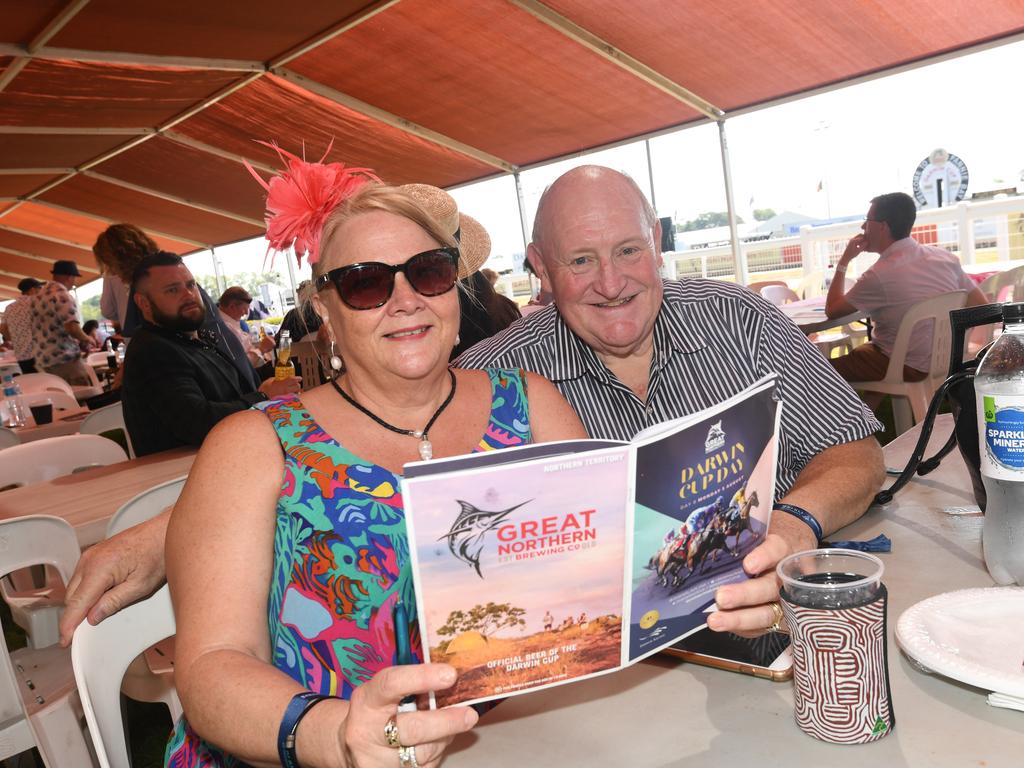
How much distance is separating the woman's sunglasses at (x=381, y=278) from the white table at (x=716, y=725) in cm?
79

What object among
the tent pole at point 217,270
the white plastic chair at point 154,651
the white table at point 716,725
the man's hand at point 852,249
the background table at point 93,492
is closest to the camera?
the white table at point 716,725

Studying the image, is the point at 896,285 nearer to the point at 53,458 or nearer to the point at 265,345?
the point at 53,458

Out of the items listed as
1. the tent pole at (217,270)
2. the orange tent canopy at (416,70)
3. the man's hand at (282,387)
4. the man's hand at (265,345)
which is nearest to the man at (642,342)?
the man's hand at (282,387)

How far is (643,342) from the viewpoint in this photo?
212cm

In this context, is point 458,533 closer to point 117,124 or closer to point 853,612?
point 853,612

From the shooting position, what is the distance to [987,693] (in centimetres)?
97

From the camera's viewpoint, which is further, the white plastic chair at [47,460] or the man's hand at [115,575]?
the white plastic chair at [47,460]

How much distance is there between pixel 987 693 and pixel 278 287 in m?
20.4

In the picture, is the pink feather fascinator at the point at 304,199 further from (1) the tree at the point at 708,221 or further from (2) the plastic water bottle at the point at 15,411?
(1) the tree at the point at 708,221

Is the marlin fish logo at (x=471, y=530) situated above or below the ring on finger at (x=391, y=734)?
above

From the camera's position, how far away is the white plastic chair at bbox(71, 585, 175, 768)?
149 centimetres

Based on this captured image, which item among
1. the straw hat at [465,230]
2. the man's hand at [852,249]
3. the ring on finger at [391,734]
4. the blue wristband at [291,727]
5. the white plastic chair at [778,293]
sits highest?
the straw hat at [465,230]

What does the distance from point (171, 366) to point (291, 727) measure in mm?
2887

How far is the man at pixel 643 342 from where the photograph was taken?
198 centimetres
